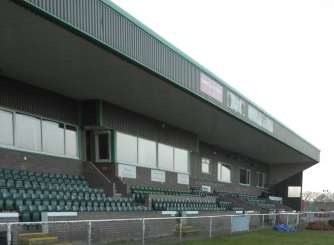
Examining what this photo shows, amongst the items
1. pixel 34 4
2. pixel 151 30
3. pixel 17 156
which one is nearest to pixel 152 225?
pixel 17 156

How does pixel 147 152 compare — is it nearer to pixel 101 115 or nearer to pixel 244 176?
pixel 101 115

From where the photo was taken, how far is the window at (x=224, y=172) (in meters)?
39.5

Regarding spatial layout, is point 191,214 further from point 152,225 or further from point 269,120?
point 269,120

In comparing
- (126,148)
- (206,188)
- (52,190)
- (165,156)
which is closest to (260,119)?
(206,188)

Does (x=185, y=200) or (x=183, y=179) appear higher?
(x=183, y=179)

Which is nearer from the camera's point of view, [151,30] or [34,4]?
[34,4]

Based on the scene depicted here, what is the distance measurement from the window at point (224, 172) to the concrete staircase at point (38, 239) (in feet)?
90.2

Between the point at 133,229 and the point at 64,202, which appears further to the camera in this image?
the point at 64,202

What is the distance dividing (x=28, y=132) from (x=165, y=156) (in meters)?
10.9

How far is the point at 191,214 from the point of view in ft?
76.8

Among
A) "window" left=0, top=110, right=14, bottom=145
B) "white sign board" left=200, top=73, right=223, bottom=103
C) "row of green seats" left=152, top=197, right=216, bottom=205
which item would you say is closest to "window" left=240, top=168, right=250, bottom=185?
"row of green seats" left=152, top=197, right=216, bottom=205

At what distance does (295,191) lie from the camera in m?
52.1

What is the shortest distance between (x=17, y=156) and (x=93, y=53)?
507 centimetres

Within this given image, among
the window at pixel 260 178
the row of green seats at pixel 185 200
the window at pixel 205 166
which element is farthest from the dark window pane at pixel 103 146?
the window at pixel 260 178
